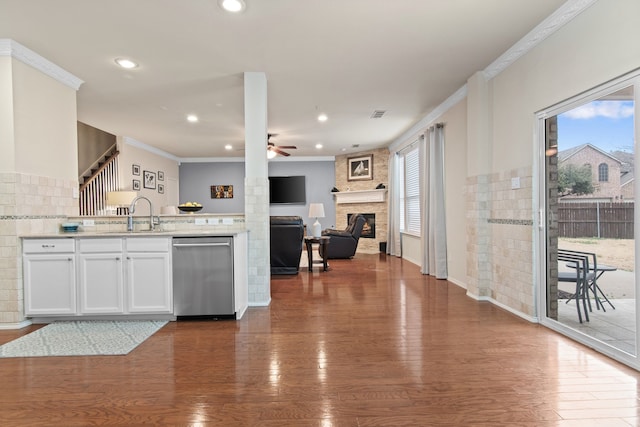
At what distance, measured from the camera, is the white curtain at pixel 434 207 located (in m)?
5.57

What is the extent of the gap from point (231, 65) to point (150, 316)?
2.92m

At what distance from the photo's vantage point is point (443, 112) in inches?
218

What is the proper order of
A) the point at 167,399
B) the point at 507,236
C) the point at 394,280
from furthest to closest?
the point at 394,280 → the point at 507,236 → the point at 167,399

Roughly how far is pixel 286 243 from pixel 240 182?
5.52 m

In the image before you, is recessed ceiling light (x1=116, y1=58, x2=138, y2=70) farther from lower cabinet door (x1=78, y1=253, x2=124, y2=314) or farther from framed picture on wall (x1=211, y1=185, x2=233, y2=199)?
framed picture on wall (x1=211, y1=185, x2=233, y2=199)

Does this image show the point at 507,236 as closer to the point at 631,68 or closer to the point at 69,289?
the point at 631,68

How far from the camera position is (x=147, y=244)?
3434mm

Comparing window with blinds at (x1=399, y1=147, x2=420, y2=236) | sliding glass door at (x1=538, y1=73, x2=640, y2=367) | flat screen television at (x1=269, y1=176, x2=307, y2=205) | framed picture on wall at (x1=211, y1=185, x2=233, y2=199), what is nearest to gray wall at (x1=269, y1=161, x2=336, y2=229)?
flat screen television at (x1=269, y1=176, x2=307, y2=205)

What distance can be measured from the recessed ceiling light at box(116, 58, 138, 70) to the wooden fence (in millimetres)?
4743

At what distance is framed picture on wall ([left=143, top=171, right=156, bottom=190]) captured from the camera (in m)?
8.46

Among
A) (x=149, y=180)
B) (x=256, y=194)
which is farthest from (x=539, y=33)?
(x=149, y=180)

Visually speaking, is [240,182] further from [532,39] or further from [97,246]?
[532,39]

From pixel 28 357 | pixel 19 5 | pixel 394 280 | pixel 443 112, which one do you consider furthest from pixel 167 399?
pixel 443 112

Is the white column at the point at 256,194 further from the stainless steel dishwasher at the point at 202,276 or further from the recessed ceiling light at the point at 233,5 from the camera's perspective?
the recessed ceiling light at the point at 233,5
